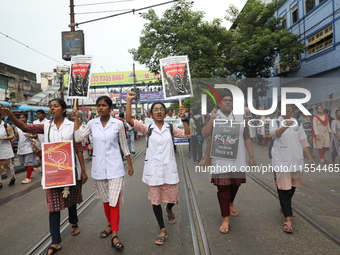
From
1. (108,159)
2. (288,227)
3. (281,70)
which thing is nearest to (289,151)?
(288,227)

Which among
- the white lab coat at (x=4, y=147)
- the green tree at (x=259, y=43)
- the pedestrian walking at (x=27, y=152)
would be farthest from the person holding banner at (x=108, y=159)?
the green tree at (x=259, y=43)

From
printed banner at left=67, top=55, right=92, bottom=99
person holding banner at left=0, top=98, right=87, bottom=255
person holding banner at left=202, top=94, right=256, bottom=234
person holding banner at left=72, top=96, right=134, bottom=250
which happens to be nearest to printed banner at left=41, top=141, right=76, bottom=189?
person holding banner at left=0, top=98, right=87, bottom=255

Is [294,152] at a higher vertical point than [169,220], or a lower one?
higher

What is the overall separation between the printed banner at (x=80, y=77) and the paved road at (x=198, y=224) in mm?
1889

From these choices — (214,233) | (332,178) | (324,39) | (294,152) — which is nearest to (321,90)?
(324,39)

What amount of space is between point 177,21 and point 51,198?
12964 mm

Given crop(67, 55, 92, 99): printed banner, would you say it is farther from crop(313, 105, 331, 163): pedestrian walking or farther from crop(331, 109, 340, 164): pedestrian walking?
crop(313, 105, 331, 163): pedestrian walking

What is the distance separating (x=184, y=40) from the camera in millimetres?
13438

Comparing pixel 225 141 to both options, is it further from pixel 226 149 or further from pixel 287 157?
pixel 287 157

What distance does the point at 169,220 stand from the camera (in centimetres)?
387

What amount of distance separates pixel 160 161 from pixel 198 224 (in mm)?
1131

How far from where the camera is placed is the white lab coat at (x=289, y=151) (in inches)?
144

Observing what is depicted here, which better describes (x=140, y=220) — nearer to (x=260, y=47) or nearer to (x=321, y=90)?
(x=321, y=90)

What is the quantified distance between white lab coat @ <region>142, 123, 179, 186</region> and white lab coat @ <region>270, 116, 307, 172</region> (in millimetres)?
1498
